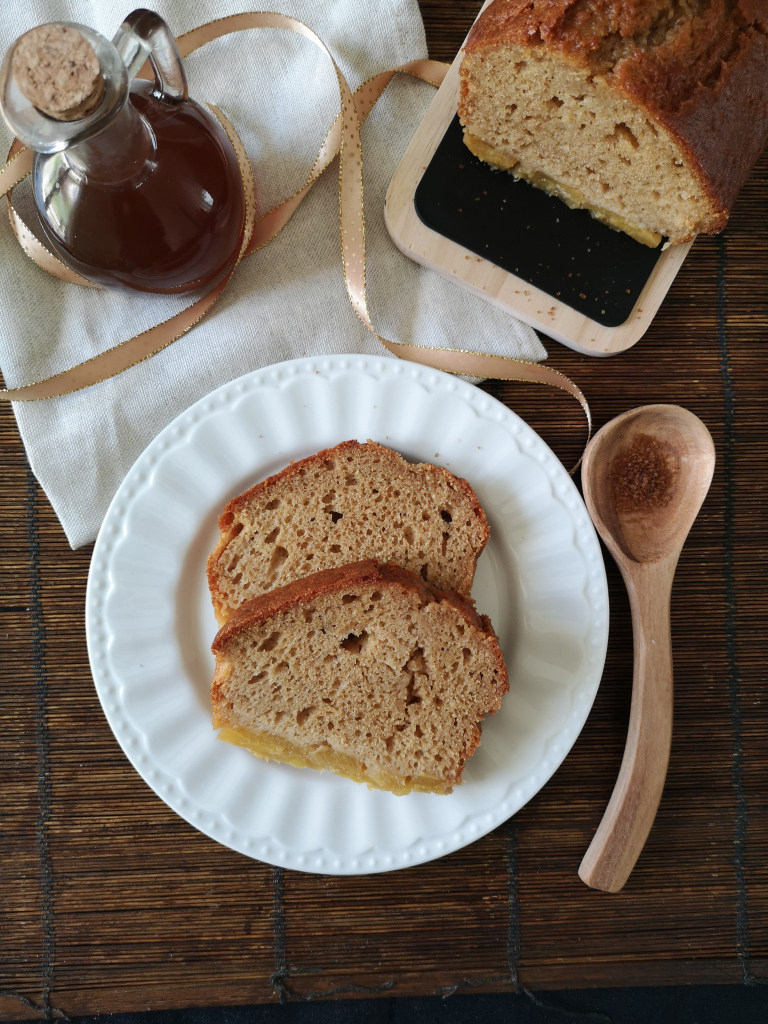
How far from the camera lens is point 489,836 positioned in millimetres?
1933

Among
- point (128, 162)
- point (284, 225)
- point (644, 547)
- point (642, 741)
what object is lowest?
point (642, 741)

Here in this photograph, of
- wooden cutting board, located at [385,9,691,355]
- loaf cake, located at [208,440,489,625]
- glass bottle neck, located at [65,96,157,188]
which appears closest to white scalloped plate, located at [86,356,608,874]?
loaf cake, located at [208,440,489,625]

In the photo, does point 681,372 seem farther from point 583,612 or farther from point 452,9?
point 452,9

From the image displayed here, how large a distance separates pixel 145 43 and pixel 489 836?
1930mm

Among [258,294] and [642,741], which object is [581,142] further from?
[642,741]

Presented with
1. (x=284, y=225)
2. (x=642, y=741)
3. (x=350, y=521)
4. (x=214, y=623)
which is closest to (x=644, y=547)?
(x=642, y=741)

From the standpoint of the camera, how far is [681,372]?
199 centimetres

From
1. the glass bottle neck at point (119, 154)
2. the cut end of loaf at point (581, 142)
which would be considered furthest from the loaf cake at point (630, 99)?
the glass bottle neck at point (119, 154)

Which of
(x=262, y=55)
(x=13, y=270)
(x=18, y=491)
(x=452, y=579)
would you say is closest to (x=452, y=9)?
(x=262, y=55)

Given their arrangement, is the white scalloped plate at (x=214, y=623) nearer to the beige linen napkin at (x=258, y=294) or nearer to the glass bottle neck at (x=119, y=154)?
the beige linen napkin at (x=258, y=294)

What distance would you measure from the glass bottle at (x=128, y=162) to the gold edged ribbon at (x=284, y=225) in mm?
103

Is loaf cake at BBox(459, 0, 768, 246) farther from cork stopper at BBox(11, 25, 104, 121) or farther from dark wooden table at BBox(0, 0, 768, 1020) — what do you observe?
cork stopper at BBox(11, 25, 104, 121)

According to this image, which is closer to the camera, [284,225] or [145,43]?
[145,43]

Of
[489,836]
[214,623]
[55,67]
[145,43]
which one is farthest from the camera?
[489,836]
